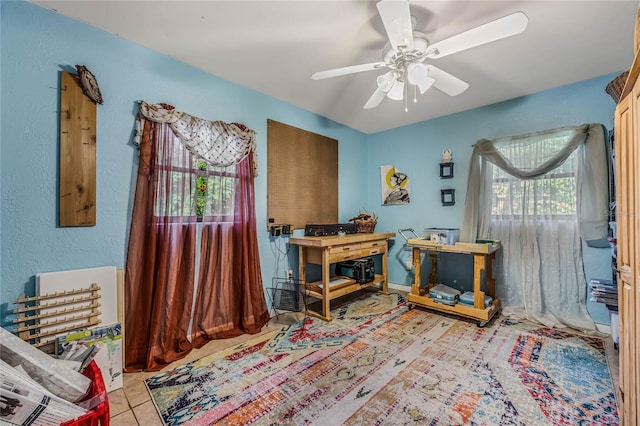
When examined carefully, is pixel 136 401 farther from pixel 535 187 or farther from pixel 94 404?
pixel 535 187

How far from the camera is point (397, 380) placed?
1.75 m

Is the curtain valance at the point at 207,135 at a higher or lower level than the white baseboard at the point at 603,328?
higher

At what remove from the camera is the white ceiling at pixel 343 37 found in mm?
1646

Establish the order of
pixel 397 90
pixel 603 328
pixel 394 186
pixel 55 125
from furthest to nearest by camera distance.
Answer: pixel 394 186 < pixel 603 328 < pixel 397 90 < pixel 55 125

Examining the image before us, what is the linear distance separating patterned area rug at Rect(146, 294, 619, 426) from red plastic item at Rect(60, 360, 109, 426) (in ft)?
1.41

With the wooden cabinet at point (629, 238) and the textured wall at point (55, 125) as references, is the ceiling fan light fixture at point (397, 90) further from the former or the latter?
the textured wall at point (55, 125)

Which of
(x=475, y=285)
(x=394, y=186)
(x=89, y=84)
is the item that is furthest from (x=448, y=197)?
(x=89, y=84)

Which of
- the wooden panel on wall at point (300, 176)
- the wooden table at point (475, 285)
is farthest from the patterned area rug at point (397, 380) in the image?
the wooden panel on wall at point (300, 176)

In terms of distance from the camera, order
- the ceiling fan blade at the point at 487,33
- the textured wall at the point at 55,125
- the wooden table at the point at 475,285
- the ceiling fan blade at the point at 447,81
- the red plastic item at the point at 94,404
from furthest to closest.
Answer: the wooden table at the point at 475,285, the ceiling fan blade at the point at 447,81, the textured wall at the point at 55,125, the ceiling fan blade at the point at 487,33, the red plastic item at the point at 94,404

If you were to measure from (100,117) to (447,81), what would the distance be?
2.54 meters

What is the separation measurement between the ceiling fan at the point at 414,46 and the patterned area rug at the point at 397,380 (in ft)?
6.41

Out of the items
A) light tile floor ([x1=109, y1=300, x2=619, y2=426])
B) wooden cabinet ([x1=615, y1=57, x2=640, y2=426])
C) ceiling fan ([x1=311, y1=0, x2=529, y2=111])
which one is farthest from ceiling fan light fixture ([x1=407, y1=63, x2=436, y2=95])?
light tile floor ([x1=109, y1=300, x2=619, y2=426])

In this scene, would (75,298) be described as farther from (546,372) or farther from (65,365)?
(546,372)

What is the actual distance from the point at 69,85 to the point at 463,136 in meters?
3.84
